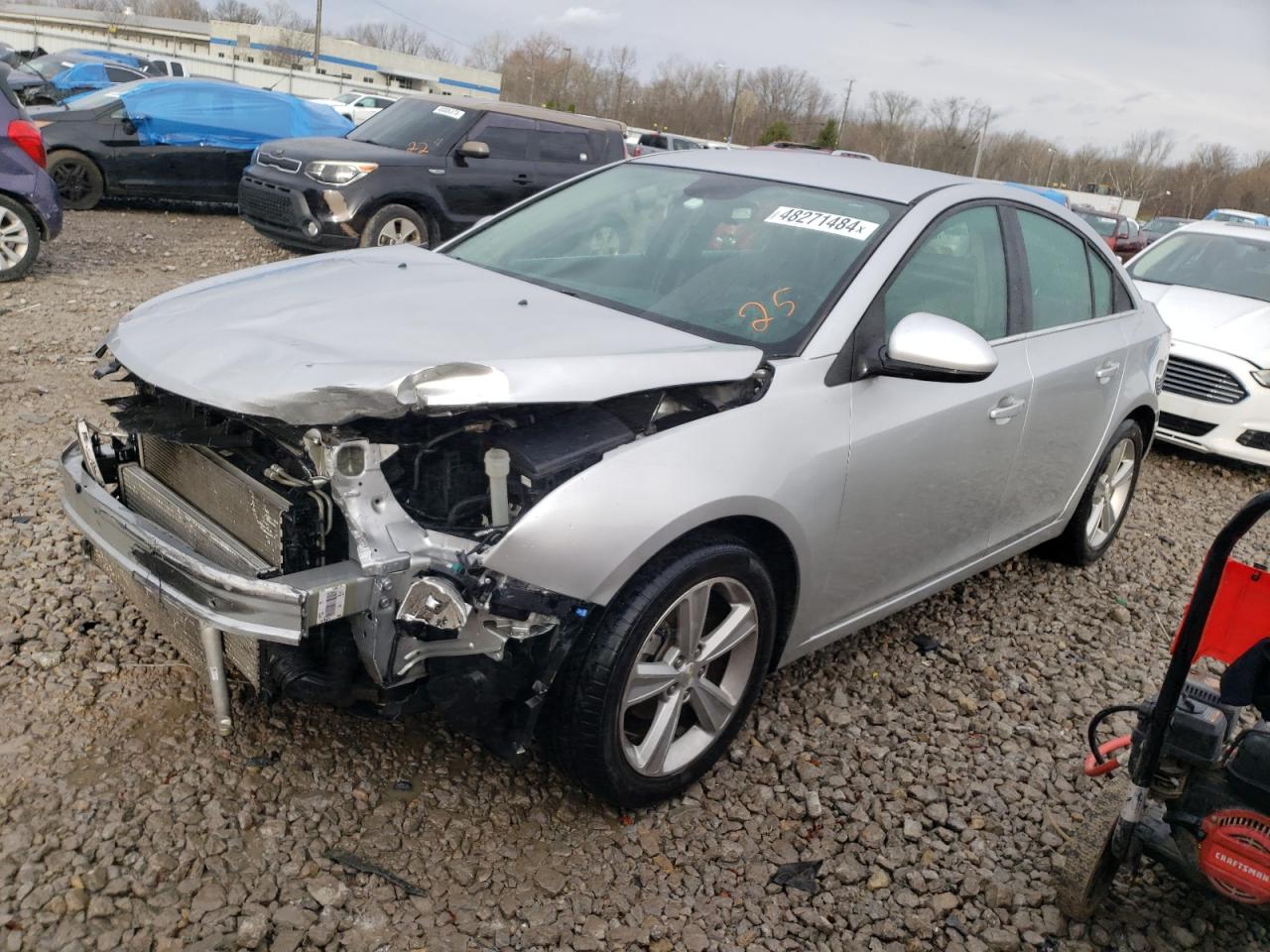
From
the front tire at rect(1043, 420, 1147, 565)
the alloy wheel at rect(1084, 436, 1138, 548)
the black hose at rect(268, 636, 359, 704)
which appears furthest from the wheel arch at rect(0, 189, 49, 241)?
the alloy wheel at rect(1084, 436, 1138, 548)

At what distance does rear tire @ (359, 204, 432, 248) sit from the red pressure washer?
813 centimetres

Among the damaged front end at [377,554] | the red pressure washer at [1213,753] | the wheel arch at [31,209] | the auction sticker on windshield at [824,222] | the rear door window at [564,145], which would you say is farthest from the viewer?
the rear door window at [564,145]

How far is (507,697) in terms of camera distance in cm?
247

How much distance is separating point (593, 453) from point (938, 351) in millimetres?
1058

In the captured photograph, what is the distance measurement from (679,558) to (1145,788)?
48.5 inches

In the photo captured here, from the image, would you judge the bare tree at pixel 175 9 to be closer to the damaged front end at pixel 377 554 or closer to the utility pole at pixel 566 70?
the utility pole at pixel 566 70

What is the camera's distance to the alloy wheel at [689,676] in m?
2.68

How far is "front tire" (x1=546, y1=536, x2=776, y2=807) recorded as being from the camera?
8.23 ft

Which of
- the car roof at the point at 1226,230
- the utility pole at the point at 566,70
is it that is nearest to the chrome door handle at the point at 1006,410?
the car roof at the point at 1226,230

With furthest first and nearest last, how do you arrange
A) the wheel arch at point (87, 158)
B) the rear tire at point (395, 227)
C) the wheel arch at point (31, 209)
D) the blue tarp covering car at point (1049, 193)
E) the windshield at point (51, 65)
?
1. the windshield at point (51, 65)
2. the wheel arch at point (87, 158)
3. the rear tire at point (395, 227)
4. the wheel arch at point (31, 209)
5. the blue tarp covering car at point (1049, 193)

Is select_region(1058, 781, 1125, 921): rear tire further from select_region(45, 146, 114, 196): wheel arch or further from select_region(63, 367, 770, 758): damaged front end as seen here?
select_region(45, 146, 114, 196): wheel arch

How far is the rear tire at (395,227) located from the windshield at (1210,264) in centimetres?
643

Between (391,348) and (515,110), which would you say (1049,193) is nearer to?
(515,110)

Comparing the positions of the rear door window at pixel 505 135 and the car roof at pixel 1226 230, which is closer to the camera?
the car roof at pixel 1226 230
